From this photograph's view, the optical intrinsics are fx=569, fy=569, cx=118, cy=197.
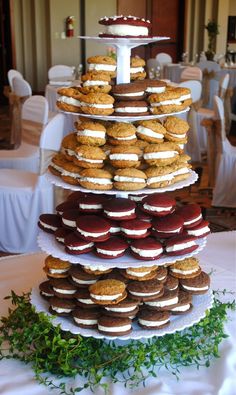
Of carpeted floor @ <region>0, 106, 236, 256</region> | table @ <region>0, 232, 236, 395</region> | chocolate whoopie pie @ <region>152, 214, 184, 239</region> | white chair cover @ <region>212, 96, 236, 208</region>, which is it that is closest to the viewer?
table @ <region>0, 232, 236, 395</region>

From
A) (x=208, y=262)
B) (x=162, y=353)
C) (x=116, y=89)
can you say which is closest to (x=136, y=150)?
(x=116, y=89)

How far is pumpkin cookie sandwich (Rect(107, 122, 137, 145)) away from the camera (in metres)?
1.27

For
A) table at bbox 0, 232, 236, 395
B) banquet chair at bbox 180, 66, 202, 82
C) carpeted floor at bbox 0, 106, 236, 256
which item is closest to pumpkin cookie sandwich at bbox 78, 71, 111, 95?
table at bbox 0, 232, 236, 395

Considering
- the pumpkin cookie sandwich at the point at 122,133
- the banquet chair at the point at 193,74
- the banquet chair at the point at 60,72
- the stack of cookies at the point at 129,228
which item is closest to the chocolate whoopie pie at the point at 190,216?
the stack of cookies at the point at 129,228

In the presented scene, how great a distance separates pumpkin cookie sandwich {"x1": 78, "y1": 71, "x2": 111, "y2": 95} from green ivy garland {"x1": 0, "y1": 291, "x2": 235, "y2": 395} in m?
0.52

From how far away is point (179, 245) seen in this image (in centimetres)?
127

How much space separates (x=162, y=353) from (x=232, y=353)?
19 cm

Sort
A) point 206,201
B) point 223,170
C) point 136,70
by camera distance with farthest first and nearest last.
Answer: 1. point 206,201
2. point 223,170
3. point 136,70

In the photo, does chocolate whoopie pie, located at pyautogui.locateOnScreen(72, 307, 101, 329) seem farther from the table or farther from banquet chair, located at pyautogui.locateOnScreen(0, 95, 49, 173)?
banquet chair, located at pyautogui.locateOnScreen(0, 95, 49, 173)

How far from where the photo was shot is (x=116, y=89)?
1.30 m

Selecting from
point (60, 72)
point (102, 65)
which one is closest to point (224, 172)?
point (102, 65)

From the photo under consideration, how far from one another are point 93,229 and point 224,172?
10.2 feet

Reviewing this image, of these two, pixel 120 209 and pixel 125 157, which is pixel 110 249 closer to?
pixel 120 209

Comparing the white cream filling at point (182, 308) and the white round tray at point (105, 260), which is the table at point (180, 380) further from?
the white round tray at point (105, 260)
